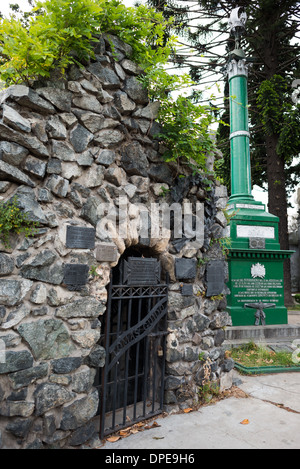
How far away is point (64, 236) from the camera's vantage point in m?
2.81

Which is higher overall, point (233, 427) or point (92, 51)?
point (92, 51)

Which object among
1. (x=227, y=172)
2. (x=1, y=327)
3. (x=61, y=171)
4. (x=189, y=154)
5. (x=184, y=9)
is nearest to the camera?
(x=1, y=327)

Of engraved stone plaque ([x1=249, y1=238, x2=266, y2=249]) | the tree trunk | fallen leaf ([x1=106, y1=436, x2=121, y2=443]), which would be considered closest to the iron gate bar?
fallen leaf ([x1=106, y1=436, x2=121, y2=443])

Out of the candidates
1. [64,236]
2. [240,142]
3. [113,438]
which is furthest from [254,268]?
[64,236]

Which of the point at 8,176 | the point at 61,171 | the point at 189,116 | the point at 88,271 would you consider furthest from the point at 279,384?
the point at 8,176

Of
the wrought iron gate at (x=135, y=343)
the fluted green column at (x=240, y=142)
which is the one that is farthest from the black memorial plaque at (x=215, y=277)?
the fluted green column at (x=240, y=142)

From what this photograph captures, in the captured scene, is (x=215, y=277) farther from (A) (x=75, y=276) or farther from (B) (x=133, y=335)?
(A) (x=75, y=276)

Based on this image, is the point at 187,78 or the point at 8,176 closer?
the point at 8,176

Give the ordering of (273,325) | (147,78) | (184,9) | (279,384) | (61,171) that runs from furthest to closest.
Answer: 1. (184,9)
2. (273,325)
3. (279,384)
4. (147,78)
5. (61,171)

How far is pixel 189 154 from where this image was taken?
3.68m

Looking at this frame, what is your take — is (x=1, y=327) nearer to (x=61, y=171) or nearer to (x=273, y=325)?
(x=61, y=171)

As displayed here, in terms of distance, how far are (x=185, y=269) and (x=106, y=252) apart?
1.08 m

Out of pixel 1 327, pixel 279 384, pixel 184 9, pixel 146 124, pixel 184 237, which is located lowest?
pixel 279 384

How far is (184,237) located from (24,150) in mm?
1945
